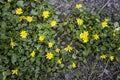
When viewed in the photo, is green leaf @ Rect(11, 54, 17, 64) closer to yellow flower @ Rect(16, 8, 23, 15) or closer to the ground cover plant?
the ground cover plant

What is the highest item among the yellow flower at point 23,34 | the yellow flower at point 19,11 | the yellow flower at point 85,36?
the yellow flower at point 19,11

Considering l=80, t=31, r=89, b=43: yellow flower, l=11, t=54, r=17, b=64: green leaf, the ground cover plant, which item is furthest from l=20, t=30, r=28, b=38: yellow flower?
l=80, t=31, r=89, b=43: yellow flower

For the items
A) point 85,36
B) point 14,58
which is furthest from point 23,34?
point 85,36

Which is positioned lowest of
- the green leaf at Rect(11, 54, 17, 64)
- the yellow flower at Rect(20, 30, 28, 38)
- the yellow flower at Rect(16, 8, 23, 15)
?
the green leaf at Rect(11, 54, 17, 64)

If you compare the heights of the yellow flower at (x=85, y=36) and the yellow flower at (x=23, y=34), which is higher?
the yellow flower at (x=23, y=34)

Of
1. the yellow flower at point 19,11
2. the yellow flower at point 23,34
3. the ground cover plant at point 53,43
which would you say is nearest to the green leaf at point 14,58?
the ground cover plant at point 53,43

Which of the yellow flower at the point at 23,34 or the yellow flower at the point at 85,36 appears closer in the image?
the yellow flower at the point at 23,34

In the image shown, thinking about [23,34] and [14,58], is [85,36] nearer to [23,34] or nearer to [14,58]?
[23,34]

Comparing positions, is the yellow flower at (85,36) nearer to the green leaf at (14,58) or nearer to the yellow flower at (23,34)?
the yellow flower at (23,34)

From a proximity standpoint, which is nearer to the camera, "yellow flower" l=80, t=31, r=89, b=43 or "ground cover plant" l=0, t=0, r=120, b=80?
"ground cover plant" l=0, t=0, r=120, b=80

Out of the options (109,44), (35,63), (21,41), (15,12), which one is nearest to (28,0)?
(15,12)
